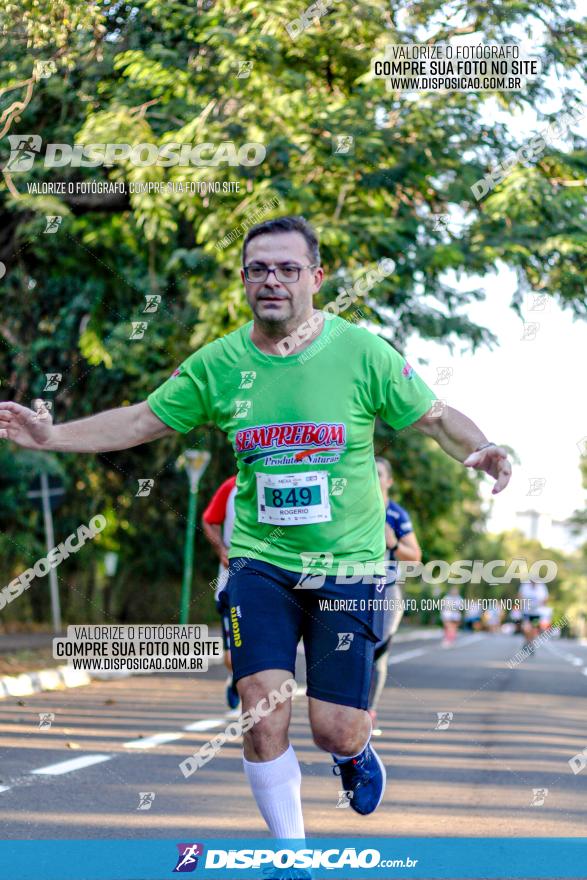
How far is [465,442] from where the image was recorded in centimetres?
495

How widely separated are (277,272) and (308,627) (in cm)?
113

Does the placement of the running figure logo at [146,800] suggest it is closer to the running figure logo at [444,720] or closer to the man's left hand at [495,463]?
the man's left hand at [495,463]

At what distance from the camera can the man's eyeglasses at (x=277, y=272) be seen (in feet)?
15.8

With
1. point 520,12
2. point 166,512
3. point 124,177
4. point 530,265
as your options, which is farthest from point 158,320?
point 166,512

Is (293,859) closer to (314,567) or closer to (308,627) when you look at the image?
(308,627)

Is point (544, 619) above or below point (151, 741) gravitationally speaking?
below

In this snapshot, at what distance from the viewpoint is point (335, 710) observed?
4945 millimetres

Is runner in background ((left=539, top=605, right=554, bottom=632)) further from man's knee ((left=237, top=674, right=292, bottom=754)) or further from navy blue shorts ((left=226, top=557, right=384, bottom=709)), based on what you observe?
man's knee ((left=237, top=674, right=292, bottom=754))

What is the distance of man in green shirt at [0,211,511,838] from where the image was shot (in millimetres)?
4801

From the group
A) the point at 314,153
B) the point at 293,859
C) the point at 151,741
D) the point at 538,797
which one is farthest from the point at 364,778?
the point at 314,153

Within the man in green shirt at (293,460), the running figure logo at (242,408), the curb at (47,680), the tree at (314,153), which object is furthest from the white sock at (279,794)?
the curb at (47,680)

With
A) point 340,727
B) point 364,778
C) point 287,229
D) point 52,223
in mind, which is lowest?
point 364,778

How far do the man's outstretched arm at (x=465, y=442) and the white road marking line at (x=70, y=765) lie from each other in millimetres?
3893

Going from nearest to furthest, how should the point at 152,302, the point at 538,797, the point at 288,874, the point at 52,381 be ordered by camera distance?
1. the point at 288,874
2. the point at 538,797
3. the point at 152,302
4. the point at 52,381
